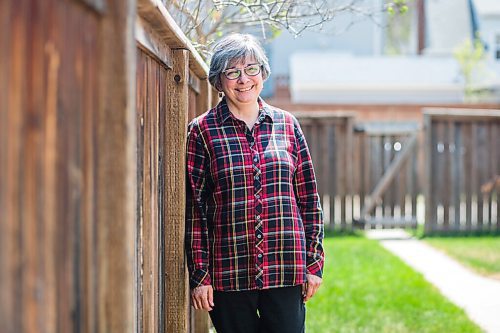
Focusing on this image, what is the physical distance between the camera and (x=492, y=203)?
43.7 ft

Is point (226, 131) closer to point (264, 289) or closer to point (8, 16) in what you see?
point (264, 289)

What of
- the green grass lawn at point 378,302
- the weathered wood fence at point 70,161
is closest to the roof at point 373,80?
the green grass lawn at point 378,302

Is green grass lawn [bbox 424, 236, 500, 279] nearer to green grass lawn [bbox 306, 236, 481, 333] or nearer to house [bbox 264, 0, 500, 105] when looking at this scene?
green grass lawn [bbox 306, 236, 481, 333]

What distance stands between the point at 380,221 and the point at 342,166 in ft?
3.60

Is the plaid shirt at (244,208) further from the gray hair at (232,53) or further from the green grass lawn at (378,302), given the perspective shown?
the green grass lawn at (378,302)

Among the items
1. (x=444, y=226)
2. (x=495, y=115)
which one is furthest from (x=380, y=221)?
(x=495, y=115)

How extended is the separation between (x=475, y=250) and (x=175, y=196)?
817 cm

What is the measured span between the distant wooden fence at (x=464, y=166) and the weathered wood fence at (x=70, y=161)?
1054cm

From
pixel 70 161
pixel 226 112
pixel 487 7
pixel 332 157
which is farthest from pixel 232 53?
pixel 487 7

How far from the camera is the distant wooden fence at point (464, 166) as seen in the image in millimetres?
13289

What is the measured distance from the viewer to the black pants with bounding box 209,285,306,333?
380cm

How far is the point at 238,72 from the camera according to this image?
3795 millimetres

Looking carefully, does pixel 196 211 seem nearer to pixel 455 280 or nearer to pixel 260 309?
pixel 260 309

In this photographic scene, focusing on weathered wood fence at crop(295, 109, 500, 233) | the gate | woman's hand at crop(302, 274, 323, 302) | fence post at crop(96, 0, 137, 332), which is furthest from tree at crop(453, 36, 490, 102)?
fence post at crop(96, 0, 137, 332)
